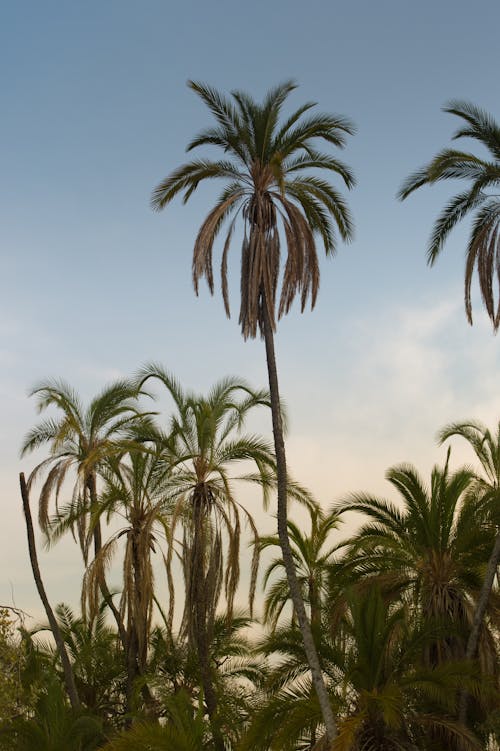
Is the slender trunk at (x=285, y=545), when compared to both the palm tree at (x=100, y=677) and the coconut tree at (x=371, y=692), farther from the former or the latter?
the palm tree at (x=100, y=677)

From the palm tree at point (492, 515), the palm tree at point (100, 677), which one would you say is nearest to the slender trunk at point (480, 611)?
the palm tree at point (492, 515)

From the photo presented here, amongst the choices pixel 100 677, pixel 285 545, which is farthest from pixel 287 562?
pixel 100 677

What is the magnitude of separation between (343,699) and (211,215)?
12543mm

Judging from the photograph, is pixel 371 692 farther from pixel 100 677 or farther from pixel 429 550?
pixel 100 677

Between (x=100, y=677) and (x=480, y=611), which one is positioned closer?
(x=480, y=611)

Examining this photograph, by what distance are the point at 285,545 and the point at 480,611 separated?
198 inches

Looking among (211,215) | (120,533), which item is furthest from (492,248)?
(120,533)

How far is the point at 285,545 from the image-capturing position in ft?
77.6

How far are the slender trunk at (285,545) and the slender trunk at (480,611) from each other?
405 centimetres

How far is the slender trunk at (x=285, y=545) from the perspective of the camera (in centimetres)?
2175

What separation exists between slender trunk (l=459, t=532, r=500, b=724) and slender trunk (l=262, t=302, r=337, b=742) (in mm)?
4051

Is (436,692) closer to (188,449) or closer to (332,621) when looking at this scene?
(332,621)

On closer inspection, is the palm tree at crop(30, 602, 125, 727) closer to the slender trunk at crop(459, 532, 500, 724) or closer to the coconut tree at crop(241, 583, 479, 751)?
the coconut tree at crop(241, 583, 479, 751)

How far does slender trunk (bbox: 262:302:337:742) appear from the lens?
21750mm
